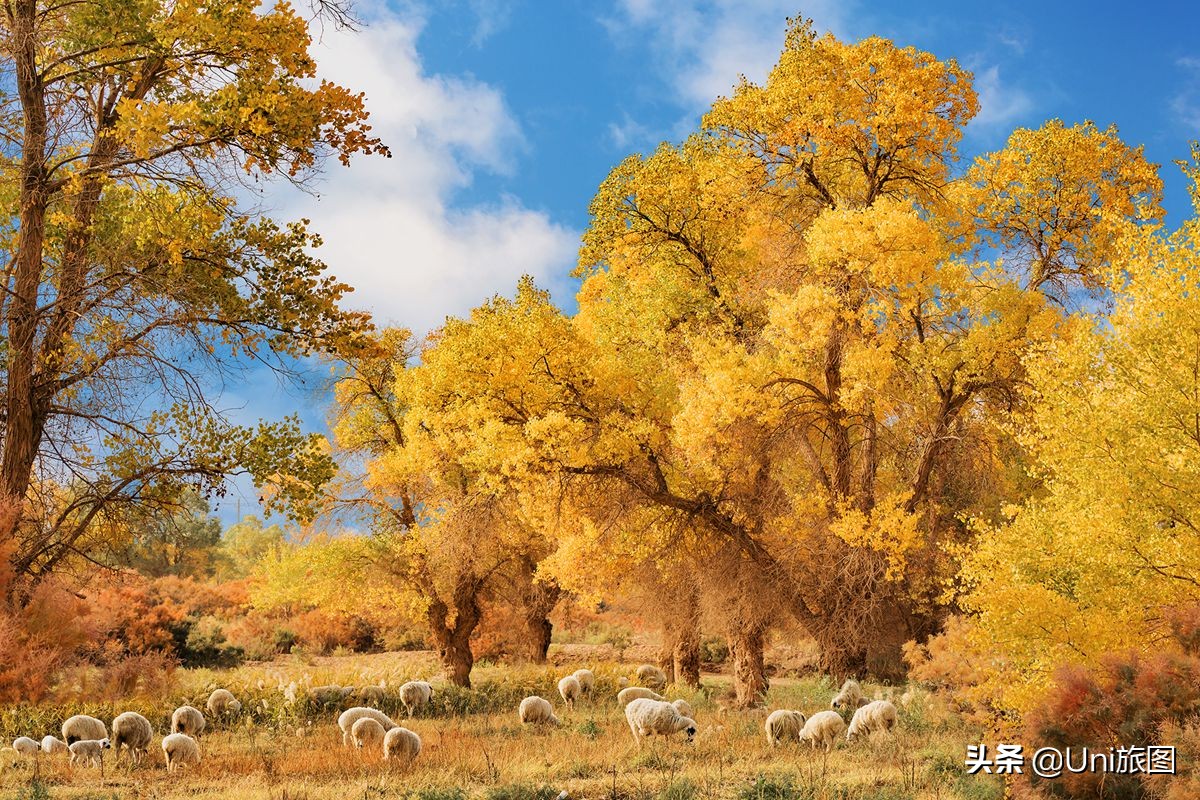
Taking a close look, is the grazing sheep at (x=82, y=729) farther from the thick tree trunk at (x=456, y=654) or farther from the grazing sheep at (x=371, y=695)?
the thick tree trunk at (x=456, y=654)

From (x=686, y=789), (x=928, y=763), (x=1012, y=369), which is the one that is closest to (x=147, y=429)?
(x=686, y=789)

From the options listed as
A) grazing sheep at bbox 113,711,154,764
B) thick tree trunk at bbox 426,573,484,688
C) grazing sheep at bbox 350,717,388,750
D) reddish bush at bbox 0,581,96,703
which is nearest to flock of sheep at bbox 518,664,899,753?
grazing sheep at bbox 350,717,388,750

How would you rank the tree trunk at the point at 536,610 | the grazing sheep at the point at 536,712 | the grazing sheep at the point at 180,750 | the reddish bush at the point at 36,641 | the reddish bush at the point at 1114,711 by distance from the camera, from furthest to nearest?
the tree trunk at the point at 536,610 → the grazing sheep at the point at 536,712 → the reddish bush at the point at 36,641 → the grazing sheep at the point at 180,750 → the reddish bush at the point at 1114,711

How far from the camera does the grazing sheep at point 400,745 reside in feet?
39.8

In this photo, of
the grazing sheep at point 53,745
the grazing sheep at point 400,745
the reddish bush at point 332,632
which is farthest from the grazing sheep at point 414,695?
the reddish bush at point 332,632

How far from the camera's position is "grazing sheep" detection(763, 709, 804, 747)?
13781 mm

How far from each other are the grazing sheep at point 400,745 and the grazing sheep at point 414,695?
5385 millimetres

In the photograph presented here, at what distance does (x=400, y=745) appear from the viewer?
40.1 feet

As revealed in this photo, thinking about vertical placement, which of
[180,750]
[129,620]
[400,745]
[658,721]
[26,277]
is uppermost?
[26,277]

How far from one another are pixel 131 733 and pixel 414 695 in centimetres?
553

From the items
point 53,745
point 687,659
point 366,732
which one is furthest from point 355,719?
point 687,659

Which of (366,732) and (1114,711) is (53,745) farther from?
(1114,711)

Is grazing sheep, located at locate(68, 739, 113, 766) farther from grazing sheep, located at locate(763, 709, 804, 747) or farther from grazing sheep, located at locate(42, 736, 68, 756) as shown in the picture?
grazing sheep, located at locate(763, 709, 804, 747)

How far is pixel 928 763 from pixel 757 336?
432 inches
